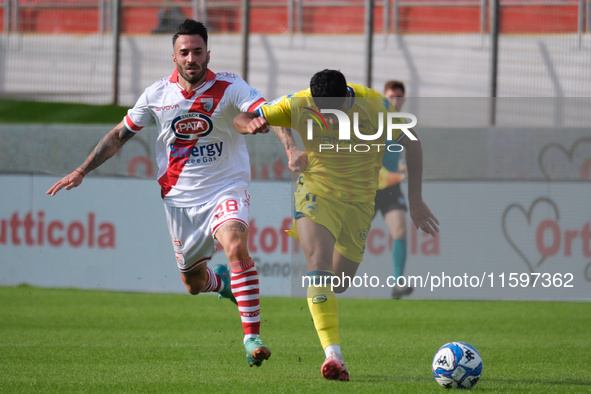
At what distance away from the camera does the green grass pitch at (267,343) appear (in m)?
5.95

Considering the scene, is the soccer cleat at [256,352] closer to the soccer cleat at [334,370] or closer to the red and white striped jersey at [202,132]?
the soccer cleat at [334,370]

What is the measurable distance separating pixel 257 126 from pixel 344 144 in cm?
98

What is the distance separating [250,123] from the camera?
612cm

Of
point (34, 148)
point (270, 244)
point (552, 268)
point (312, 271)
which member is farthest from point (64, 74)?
point (312, 271)

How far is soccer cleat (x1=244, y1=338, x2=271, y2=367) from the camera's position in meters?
5.82

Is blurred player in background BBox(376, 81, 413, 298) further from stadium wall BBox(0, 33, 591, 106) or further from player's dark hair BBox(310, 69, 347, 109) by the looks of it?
player's dark hair BBox(310, 69, 347, 109)

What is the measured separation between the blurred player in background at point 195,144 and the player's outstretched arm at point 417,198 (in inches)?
47.9

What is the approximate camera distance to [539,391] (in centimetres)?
566

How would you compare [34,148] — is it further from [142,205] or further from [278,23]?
[278,23]

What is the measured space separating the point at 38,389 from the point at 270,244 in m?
6.43

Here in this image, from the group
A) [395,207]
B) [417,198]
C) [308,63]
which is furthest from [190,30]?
[308,63]

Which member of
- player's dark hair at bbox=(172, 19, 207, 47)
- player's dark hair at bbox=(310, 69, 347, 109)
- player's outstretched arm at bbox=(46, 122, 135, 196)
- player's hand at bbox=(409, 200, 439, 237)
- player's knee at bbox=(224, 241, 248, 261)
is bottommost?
player's knee at bbox=(224, 241, 248, 261)

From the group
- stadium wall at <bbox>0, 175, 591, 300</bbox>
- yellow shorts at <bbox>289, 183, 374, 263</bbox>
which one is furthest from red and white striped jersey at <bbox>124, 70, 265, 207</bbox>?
stadium wall at <bbox>0, 175, 591, 300</bbox>

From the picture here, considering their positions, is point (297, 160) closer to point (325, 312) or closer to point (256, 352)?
point (325, 312)
